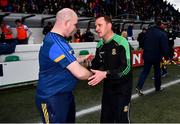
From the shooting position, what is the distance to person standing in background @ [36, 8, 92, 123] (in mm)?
3229

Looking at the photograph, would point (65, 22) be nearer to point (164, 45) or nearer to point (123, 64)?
point (123, 64)

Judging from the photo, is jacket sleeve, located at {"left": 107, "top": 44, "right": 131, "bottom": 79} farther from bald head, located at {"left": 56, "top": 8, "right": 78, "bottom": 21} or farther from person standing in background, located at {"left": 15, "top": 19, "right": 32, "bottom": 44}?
person standing in background, located at {"left": 15, "top": 19, "right": 32, "bottom": 44}

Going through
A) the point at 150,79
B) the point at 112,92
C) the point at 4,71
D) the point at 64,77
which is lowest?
the point at 150,79

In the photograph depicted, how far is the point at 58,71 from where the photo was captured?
331 cm

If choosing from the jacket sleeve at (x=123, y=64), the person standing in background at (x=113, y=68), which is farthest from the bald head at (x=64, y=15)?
the jacket sleeve at (x=123, y=64)

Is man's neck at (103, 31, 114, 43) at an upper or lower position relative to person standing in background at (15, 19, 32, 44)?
upper

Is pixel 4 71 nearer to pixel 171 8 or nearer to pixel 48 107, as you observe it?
pixel 48 107

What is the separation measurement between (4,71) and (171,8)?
109 ft

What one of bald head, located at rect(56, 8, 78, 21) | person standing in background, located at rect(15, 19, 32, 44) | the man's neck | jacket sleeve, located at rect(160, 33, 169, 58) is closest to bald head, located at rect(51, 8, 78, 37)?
bald head, located at rect(56, 8, 78, 21)

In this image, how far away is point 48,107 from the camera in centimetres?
341

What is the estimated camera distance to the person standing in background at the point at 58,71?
3.23 metres

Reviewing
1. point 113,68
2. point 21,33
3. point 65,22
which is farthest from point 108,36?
point 21,33

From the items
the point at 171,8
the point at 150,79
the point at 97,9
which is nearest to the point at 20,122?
the point at 150,79

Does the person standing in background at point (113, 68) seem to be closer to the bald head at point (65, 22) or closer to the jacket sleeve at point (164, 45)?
the bald head at point (65, 22)
